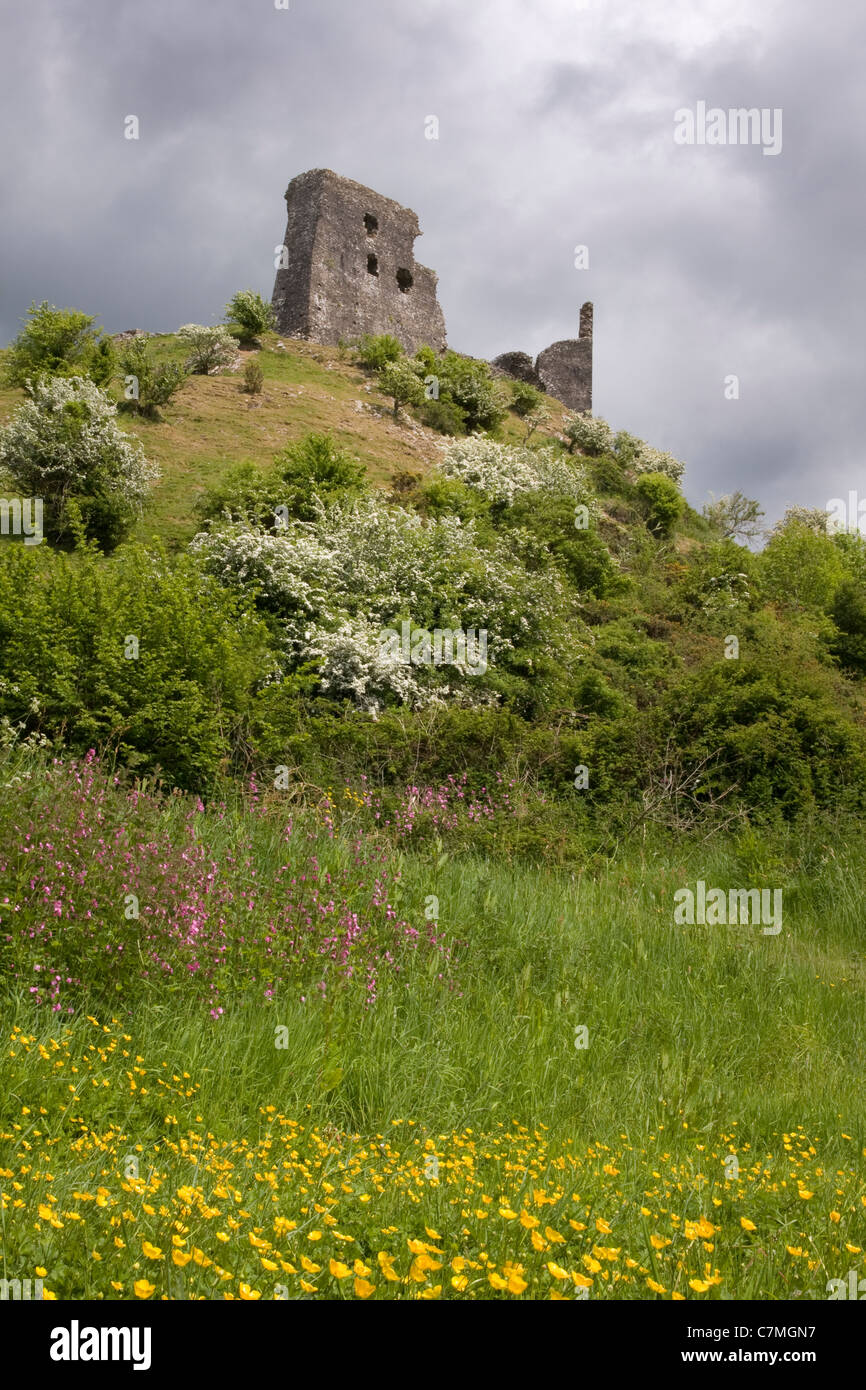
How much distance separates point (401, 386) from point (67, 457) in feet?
47.1

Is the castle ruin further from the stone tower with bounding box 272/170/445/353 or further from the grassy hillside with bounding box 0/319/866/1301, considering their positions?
the grassy hillside with bounding box 0/319/866/1301

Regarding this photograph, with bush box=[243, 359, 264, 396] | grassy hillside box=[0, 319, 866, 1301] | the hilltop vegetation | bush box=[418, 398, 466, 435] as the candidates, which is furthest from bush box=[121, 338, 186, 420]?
grassy hillside box=[0, 319, 866, 1301]

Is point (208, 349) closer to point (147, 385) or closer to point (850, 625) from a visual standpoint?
point (147, 385)

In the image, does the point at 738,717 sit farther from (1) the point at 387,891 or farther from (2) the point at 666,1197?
(2) the point at 666,1197

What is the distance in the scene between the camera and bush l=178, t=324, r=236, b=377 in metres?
26.4

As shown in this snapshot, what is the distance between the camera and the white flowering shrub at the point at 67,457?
15.5 meters

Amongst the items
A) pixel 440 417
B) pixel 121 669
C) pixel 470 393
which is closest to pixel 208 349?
pixel 440 417

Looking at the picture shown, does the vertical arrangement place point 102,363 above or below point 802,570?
above

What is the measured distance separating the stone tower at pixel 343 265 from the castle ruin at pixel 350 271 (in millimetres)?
37

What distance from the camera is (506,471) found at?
22.3 meters

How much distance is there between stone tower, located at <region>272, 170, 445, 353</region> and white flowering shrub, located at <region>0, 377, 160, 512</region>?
717 inches

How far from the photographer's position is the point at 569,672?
46.1ft

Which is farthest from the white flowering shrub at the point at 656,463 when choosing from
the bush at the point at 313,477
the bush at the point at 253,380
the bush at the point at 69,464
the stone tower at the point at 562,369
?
the bush at the point at 69,464

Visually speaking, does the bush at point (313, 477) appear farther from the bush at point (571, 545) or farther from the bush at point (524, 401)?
the bush at point (524, 401)
